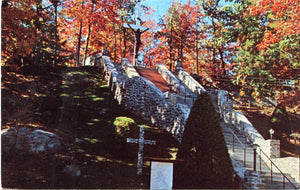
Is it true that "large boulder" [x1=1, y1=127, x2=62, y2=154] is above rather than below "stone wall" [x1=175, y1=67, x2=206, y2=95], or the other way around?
below

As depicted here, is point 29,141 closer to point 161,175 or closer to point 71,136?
point 71,136

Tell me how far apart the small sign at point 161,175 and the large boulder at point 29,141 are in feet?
6.80

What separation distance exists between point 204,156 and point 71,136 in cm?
296

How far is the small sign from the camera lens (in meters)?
Result: 4.96

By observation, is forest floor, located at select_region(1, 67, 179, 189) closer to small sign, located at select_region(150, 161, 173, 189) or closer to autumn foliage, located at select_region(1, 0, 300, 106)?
small sign, located at select_region(150, 161, 173, 189)

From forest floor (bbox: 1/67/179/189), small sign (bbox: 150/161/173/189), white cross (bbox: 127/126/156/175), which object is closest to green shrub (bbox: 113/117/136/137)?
forest floor (bbox: 1/67/179/189)

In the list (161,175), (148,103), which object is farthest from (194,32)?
(161,175)

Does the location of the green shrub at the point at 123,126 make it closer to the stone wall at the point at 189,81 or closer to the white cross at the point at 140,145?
the white cross at the point at 140,145

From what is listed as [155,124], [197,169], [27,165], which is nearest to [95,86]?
[155,124]

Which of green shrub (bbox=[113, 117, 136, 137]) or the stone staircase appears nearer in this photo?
the stone staircase

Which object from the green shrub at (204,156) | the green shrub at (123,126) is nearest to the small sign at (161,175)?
the green shrub at (204,156)

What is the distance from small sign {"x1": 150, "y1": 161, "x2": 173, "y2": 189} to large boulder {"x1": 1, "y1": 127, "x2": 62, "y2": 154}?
207cm

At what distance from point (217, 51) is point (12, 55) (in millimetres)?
6164

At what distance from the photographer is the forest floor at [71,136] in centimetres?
467
